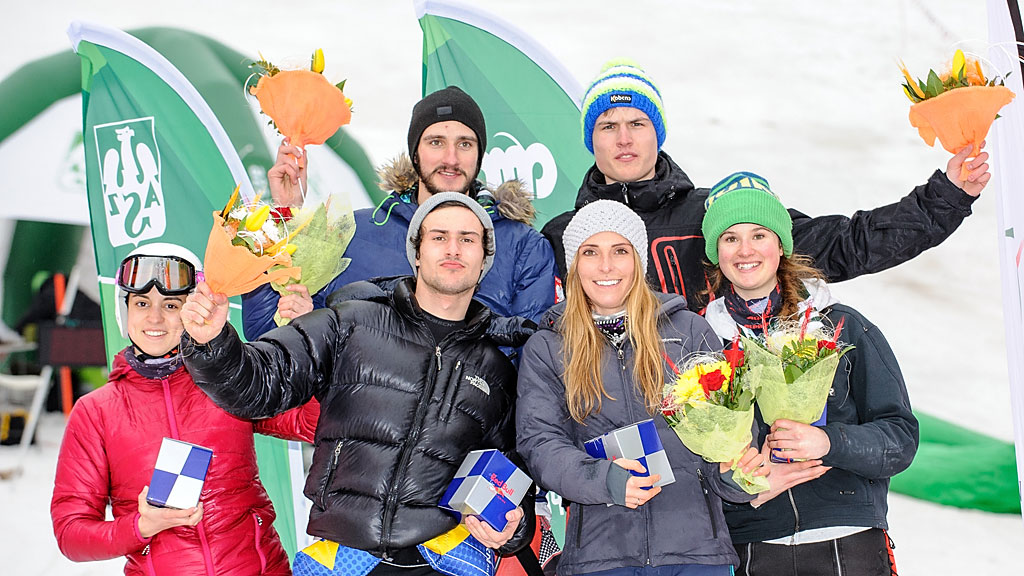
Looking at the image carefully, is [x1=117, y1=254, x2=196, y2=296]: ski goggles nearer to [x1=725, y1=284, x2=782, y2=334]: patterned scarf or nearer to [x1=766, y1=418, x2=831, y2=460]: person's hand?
[x1=725, y1=284, x2=782, y2=334]: patterned scarf

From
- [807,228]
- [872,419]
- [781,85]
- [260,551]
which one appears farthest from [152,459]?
[781,85]

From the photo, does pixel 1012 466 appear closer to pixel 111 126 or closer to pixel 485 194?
pixel 485 194

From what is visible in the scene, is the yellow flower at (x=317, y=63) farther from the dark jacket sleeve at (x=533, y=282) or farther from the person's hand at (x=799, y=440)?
the person's hand at (x=799, y=440)

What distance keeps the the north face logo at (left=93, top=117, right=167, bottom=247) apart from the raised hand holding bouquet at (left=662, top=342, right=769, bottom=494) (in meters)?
2.62

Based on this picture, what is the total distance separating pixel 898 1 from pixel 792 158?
174 cm

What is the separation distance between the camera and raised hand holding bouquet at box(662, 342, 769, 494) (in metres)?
1.92

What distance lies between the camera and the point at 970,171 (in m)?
2.43

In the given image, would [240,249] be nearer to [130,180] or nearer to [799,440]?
[799,440]

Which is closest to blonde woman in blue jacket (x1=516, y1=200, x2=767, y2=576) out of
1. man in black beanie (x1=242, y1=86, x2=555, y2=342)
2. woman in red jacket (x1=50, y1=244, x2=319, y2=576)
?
man in black beanie (x1=242, y1=86, x2=555, y2=342)

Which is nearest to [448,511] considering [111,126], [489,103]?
[489,103]

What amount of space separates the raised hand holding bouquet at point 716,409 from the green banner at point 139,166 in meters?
2.28

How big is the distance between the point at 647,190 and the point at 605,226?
0.51 metres

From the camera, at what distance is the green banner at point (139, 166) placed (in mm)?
3771

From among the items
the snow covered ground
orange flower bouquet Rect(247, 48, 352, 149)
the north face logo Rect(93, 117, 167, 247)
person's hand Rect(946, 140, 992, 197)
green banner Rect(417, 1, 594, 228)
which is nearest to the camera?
person's hand Rect(946, 140, 992, 197)
